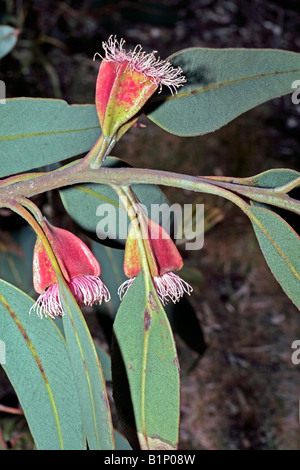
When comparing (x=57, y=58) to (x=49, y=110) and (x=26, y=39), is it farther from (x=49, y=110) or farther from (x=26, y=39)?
(x=49, y=110)

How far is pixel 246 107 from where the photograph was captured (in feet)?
2.36

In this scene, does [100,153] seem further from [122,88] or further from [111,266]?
[111,266]

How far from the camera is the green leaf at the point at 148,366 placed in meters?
0.57

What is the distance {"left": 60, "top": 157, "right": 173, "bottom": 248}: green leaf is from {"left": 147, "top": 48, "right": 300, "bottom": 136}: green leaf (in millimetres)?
115

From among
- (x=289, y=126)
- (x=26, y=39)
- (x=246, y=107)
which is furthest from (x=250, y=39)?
(x=246, y=107)

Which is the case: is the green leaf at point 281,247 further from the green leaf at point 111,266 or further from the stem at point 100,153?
the green leaf at point 111,266

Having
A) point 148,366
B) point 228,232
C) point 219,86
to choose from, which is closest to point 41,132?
point 219,86

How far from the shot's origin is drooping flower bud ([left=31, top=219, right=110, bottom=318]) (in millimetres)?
564

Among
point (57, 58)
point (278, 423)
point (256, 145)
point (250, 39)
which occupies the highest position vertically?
point (250, 39)

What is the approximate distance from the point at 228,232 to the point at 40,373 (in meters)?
1.83

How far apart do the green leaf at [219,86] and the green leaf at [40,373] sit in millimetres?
271

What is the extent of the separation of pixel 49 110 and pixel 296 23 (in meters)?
2.13

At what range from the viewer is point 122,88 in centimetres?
56
